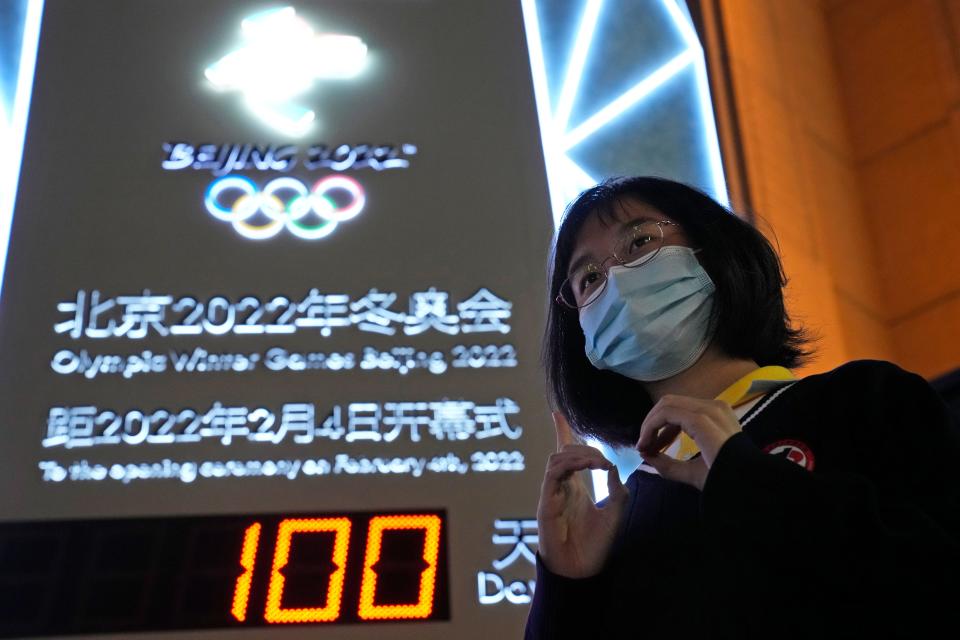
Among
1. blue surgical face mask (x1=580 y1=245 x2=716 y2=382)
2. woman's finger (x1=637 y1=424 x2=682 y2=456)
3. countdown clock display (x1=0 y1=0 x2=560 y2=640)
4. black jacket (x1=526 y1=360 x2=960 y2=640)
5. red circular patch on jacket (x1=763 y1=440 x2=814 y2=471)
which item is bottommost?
black jacket (x1=526 y1=360 x2=960 y2=640)

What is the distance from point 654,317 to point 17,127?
9.14 ft

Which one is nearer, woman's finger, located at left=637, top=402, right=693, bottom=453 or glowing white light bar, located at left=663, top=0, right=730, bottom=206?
woman's finger, located at left=637, top=402, right=693, bottom=453

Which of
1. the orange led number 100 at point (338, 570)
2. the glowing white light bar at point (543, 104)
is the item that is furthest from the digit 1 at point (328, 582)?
the glowing white light bar at point (543, 104)

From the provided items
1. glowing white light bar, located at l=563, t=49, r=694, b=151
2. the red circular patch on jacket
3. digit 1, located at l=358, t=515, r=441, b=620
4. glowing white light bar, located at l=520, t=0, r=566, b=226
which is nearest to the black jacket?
the red circular patch on jacket

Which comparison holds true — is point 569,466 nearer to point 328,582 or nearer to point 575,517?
point 575,517

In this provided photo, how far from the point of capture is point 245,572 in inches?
104

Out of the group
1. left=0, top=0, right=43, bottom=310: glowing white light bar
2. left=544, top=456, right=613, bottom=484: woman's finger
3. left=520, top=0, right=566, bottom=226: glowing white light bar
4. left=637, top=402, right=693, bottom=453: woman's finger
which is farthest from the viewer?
left=520, top=0, right=566, bottom=226: glowing white light bar

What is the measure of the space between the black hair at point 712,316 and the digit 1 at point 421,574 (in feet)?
4.65

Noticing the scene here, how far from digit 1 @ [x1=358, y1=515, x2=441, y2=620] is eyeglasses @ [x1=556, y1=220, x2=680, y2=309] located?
61.5 inches

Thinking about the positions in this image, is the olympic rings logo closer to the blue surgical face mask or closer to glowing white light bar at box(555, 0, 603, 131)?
glowing white light bar at box(555, 0, 603, 131)

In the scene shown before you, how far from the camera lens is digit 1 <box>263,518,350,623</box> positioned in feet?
8.48

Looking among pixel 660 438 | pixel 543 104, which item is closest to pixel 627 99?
pixel 543 104

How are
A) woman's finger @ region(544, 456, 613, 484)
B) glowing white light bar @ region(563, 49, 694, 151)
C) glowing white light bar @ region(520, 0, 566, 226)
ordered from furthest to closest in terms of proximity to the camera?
1. glowing white light bar @ region(563, 49, 694, 151)
2. glowing white light bar @ region(520, 0, 566, 226)
3. woman's finger @ region(544, 456, 613, 484)

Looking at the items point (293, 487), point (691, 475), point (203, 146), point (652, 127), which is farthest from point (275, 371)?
point (691, 475)
